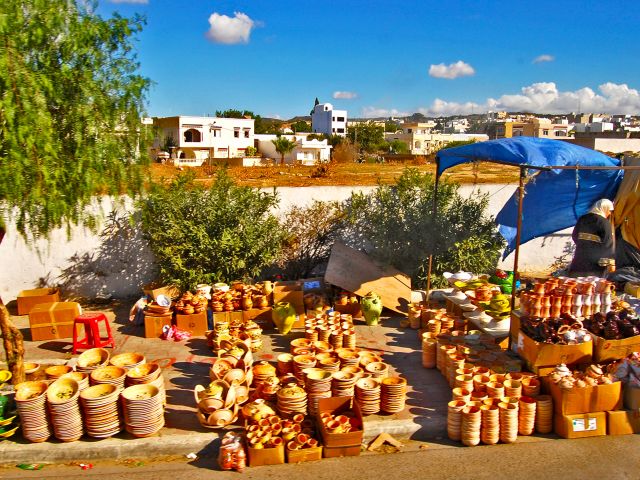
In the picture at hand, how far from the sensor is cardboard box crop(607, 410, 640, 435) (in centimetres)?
515

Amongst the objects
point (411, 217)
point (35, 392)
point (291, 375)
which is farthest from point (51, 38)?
point (411, 217)

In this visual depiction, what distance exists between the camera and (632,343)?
5637 mm

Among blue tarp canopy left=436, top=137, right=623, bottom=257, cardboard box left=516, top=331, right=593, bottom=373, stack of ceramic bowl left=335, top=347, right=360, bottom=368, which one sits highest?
blue tarp canopy left=436, top=137, right=623, bottom=257

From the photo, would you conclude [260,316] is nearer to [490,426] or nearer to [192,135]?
[490,426]

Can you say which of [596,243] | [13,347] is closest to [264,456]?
[13,347]

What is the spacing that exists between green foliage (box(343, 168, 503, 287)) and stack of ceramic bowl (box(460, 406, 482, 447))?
14.0ft

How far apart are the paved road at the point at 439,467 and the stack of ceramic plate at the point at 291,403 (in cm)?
55

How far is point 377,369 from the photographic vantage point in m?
5.79

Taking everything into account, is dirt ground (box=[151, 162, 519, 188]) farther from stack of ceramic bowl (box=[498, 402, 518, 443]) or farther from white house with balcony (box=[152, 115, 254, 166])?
white house with balcony (box=[152, 115, 254, 166])

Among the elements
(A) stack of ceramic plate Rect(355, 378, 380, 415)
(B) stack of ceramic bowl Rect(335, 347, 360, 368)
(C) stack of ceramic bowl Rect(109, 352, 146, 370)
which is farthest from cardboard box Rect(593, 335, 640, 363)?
(C) stack of ceramic bowl Rect(109, 352, 146, 370)

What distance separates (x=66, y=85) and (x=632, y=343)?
6.09 metres

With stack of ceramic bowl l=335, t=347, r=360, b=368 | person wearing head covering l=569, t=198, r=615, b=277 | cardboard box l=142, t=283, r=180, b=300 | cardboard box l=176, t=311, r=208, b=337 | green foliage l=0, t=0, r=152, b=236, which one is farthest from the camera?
cardboard box l=142, t=283, r=180, b=300

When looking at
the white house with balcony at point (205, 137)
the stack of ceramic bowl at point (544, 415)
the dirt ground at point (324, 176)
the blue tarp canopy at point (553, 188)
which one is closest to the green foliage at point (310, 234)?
the blue tarp canopy at point (553, 188)

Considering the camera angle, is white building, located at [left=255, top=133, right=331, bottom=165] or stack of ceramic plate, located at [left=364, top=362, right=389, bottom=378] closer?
stack of ceramic plate, located at [left=364, top=362, right=389, bottom=378]
